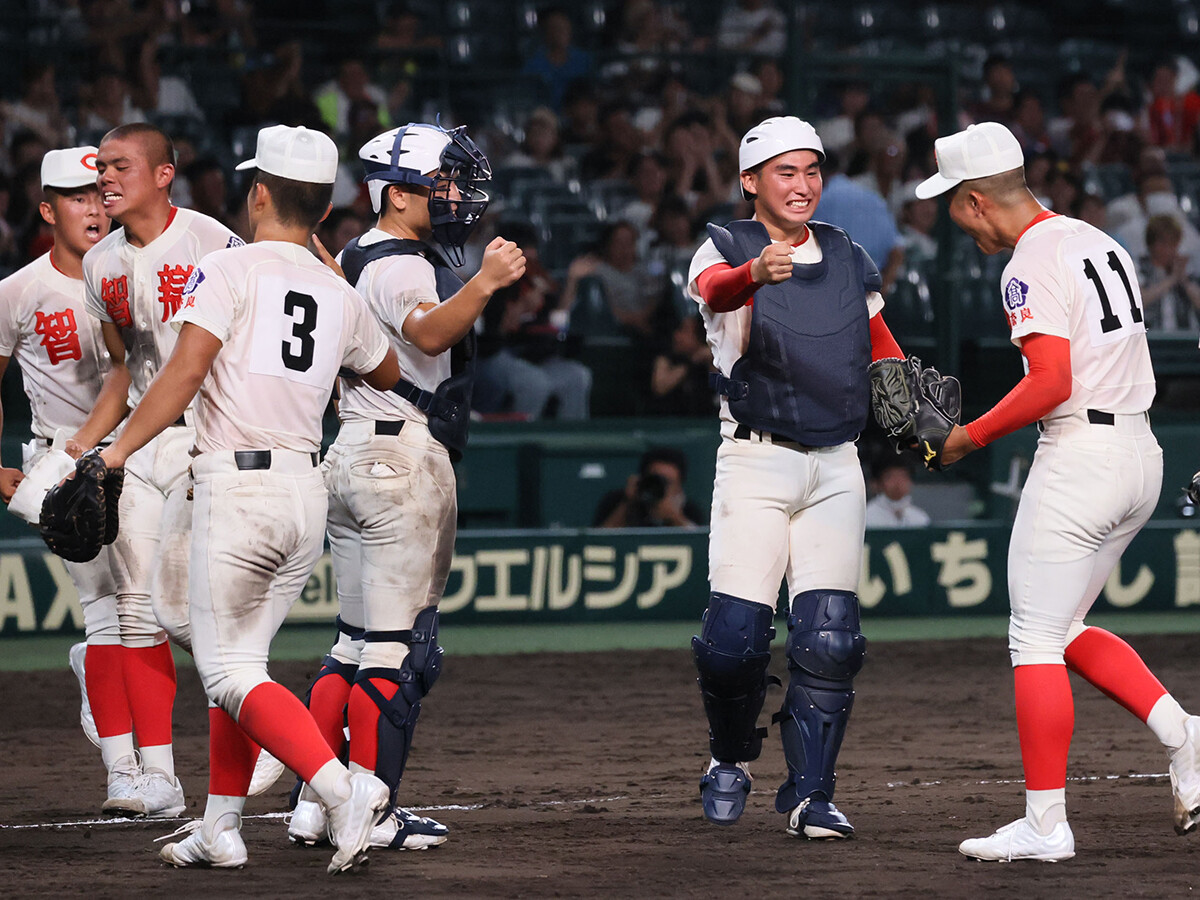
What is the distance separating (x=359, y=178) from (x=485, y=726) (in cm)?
603

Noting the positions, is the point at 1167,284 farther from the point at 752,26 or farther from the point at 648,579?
the point at 648,579

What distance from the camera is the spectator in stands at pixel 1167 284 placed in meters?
12.3

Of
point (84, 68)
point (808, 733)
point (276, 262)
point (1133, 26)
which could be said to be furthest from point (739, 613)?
point (1133, 26)

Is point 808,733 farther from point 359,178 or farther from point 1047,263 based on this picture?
point 359,178

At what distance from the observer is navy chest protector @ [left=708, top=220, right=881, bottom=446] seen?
215 inches

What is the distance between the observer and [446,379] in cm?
531

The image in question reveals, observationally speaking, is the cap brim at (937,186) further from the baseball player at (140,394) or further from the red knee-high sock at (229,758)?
the red knee-high sock at (229,758)

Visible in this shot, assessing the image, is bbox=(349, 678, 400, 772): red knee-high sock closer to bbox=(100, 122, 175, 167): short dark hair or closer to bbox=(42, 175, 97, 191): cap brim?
bbox=(100, 122, 175, 167): short dark hair

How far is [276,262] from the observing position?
4.83 m

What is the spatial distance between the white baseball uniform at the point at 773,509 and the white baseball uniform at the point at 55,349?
2.18 meters

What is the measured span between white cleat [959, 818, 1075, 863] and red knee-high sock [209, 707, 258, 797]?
2060 mm

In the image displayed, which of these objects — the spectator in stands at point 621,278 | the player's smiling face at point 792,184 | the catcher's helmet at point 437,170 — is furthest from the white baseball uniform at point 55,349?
the spectator in stands at point 621,278

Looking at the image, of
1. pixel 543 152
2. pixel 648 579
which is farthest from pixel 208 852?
pixel 543 152

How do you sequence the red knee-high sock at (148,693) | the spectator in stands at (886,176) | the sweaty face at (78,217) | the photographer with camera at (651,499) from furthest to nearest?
the spectator in stands at (886,176), the photographer with camera at (651,499), the sweaty face at (78,217), the red knee-high sock at (148,693)
